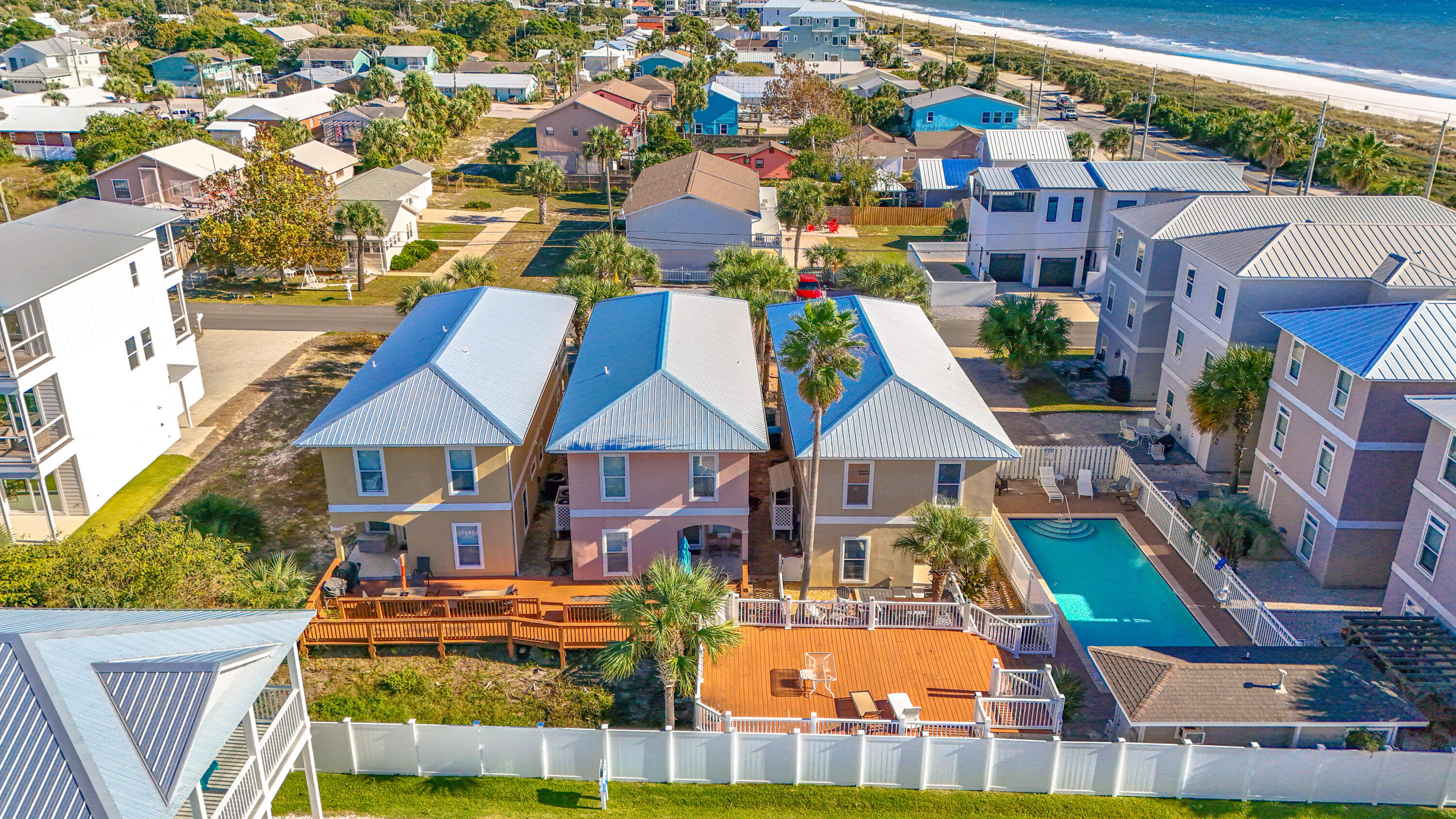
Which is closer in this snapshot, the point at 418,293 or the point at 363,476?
the point at 363,476

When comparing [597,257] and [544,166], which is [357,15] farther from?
[597,257]

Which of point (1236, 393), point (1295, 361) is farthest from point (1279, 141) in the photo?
point (1295, 361)

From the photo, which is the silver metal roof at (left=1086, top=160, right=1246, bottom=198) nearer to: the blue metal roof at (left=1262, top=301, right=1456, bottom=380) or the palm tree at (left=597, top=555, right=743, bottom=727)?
the blue metal roof at (left=1262, top=301, right=1456, bottom=380)

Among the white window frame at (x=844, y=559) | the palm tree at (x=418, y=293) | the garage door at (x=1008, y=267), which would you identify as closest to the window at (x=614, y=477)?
the white window frame at (x=844, y=559)

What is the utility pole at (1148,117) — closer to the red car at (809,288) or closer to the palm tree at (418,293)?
the red car at (809,288)

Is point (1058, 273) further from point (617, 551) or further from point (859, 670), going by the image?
point (859, 670)

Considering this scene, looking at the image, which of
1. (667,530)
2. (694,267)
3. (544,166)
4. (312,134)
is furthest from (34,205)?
(667,530)
